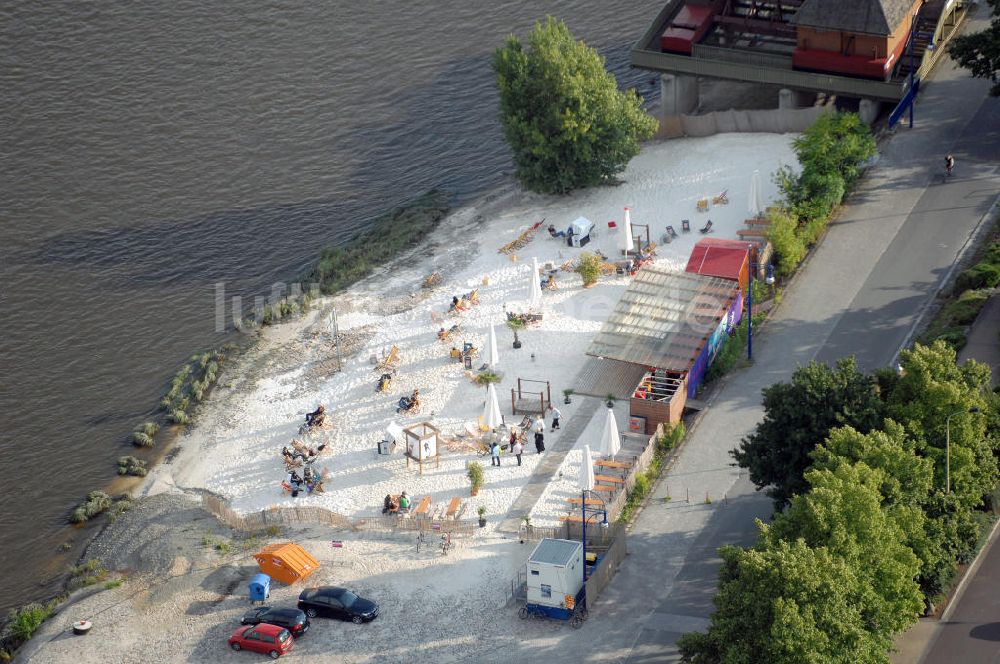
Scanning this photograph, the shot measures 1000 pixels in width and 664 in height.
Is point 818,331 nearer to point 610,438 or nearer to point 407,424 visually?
point 610,438

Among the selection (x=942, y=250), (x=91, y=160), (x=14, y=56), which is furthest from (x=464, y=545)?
(x=14, y=56)

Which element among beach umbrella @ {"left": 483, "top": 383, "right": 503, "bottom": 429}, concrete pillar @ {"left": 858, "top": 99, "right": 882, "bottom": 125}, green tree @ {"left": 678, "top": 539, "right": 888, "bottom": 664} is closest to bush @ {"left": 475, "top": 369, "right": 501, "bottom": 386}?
beach umbrella @ {"left": 483, "top": 383, "right": 503, "bottom": 429}

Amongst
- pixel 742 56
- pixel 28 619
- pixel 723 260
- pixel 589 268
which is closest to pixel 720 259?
pixel 723 260

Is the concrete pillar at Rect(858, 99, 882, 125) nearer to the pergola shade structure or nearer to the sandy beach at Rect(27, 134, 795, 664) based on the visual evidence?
the sandy beach at Rect(27, 134, 795, 664)

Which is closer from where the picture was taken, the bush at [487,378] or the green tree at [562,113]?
the bush at [487,378]

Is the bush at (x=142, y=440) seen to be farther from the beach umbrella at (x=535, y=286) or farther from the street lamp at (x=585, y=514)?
the street lamp at (x=585, y=514)

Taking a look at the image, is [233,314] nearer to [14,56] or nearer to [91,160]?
[91,160]

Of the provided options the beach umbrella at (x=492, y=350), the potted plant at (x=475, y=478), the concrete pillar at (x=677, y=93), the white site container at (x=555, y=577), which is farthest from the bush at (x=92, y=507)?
the concrete pillar at (x=677, y=93)
